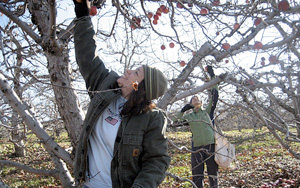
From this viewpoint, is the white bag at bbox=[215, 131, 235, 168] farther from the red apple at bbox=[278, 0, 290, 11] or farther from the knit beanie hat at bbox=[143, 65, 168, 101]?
the knit beanie hat at bbox=[143, 65, 168, 101]

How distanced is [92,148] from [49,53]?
0.83m

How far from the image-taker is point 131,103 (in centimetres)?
151

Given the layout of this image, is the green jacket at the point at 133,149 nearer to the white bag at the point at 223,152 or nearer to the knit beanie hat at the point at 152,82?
the knit beanie hat at the point at 152,82

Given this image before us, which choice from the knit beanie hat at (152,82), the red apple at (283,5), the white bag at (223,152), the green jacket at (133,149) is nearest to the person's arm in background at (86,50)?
the green jacket at (133,149)

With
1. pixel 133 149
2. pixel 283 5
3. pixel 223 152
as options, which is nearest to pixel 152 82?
pixel 133 149

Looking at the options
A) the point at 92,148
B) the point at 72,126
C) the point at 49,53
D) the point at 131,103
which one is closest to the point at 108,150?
the point at 92,148

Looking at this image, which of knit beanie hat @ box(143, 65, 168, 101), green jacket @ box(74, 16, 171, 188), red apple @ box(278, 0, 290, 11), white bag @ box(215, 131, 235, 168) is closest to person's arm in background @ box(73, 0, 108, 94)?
green jacket @ box(74, 16, 171, 188)

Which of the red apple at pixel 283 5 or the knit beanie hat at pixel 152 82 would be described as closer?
the knit beanie hat at pixel 152 82

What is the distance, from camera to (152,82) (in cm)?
160

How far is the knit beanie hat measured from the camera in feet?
5.20

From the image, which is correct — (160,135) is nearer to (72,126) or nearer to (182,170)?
(72,126)

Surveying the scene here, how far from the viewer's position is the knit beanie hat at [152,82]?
1.59 meters

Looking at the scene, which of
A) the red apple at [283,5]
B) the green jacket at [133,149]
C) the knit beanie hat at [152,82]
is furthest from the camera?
the red apple at [283,5]

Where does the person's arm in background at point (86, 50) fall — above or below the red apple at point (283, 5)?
below
